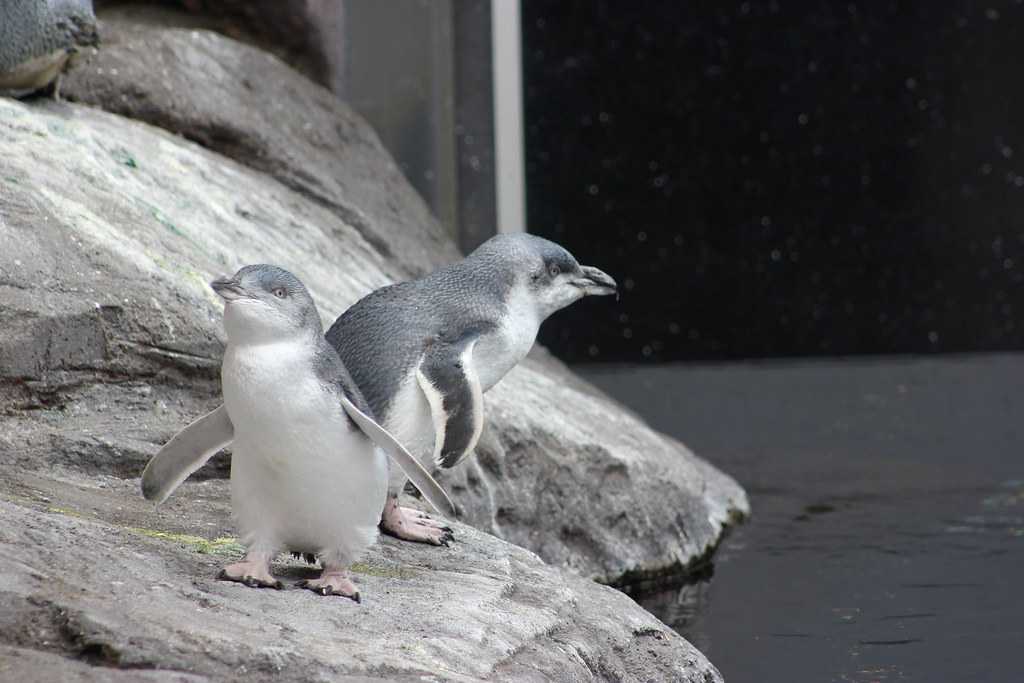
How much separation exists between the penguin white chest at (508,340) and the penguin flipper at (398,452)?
2.01 ft

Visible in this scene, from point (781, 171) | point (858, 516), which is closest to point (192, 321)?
point (858, 516)

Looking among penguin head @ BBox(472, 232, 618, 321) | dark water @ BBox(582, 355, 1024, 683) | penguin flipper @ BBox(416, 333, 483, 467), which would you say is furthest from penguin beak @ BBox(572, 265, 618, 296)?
dark water @ BBox(582, 355, 1024, 683)

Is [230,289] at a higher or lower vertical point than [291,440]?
higher

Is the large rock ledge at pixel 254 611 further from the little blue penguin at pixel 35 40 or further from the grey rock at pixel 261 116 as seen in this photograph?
the grey rock at pixel 261 116

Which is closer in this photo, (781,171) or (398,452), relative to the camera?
(398,452)

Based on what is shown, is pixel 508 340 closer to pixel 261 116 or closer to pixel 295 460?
pixel 295 460

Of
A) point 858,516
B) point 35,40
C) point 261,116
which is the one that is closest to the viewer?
point 35,40

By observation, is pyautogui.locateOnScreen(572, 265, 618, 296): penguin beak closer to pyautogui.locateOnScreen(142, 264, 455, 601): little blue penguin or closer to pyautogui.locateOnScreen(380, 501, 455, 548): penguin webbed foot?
pyautogui.locateOnScreen(380, 501, 455, 548): penguin webbed foot

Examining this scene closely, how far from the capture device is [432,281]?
3.12m

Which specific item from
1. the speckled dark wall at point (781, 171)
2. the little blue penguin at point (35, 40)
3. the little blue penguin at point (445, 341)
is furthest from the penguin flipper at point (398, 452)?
the speckled dark wall at point (781, 171)

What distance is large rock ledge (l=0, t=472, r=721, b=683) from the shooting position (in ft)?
6.66

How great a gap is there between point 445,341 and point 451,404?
149mm

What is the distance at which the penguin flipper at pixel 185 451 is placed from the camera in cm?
246

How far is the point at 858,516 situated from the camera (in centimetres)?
454
